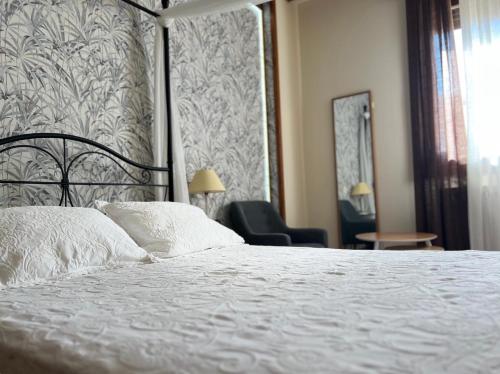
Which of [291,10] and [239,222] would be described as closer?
[239,222]

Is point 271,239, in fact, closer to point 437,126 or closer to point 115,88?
point 115,88

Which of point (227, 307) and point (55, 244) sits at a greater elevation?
point (55, 244)

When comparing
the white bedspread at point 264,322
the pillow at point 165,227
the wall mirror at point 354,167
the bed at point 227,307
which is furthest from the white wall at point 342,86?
the white bedspread at point 264,322

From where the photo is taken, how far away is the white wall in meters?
3.88

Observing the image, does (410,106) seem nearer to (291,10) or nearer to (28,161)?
(291,10)

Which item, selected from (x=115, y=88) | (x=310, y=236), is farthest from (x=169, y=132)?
(x=310, y=236)

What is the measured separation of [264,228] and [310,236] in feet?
1.47

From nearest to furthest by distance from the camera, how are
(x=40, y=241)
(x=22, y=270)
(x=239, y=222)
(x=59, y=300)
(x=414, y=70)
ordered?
1. (x=59, y=300)
2. (x=22, y=270)
3. (x=40, y=241)
4. (x=239, y=222)
5. (x=414, y=70)

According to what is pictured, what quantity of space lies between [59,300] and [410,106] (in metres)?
3.47

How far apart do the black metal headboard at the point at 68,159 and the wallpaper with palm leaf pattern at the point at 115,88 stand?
0.04m

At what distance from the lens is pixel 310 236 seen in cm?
340

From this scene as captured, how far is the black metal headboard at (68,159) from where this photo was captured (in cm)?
197

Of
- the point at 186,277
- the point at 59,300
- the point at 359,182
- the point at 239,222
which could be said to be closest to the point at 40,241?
the point at 59,300

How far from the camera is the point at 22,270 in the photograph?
4.59ft
